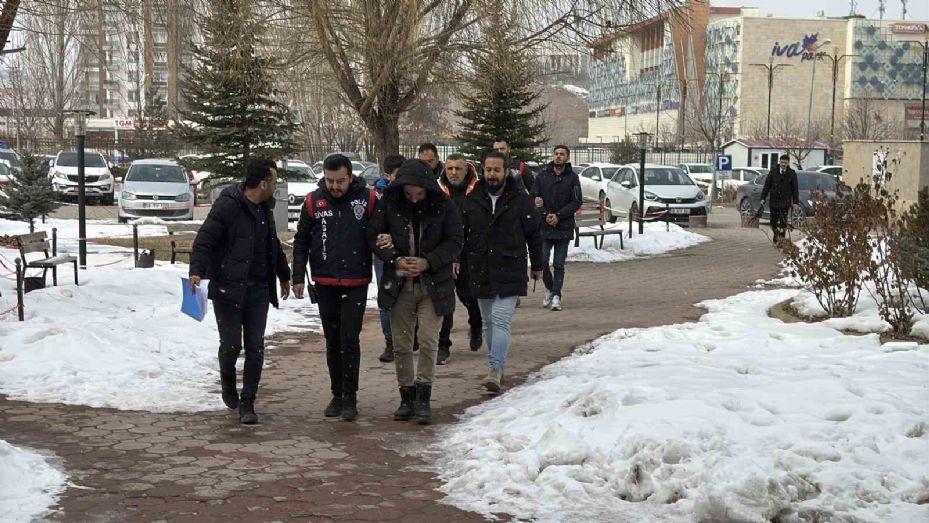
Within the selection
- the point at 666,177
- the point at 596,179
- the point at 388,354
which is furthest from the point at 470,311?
the point at 596,179

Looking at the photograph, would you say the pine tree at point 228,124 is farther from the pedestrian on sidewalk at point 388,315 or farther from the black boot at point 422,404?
the black boot at point 422,404

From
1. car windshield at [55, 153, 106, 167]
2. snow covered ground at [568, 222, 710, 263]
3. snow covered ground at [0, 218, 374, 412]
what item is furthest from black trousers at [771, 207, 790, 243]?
car windshield at [55, 153, 106, 167]

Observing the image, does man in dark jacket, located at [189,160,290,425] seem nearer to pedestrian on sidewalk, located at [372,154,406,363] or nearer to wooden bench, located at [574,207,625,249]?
pedestrian on sidewalk, located at [372,154,406,363]

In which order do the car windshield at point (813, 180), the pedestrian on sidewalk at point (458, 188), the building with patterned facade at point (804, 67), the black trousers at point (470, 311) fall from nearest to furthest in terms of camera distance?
the pedestrian on sidewalk at point (458, 188), the black trousers at point (470, 311), the car windshield at point (813, 180), the building with patterned facade at point (804, 67)

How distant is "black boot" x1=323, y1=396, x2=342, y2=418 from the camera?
7.81 metres

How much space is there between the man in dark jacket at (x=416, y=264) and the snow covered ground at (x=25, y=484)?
2.35 m

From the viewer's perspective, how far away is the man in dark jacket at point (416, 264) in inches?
298

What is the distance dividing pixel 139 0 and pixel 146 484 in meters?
8.54

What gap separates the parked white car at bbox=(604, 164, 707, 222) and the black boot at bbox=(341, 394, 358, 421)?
827 inches

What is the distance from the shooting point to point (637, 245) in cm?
2209

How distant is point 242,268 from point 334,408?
113 cm

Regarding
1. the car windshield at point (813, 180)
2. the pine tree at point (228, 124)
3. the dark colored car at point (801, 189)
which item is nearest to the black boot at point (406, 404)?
the pine tree at point (228, 124)

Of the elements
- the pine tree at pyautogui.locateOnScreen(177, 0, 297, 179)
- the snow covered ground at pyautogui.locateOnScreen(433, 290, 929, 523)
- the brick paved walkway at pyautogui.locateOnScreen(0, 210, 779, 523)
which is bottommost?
the brick paved walkway at pyautogui.locateOnScreen(0, 210, 779, 523)

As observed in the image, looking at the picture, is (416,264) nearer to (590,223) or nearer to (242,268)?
(242,268)
